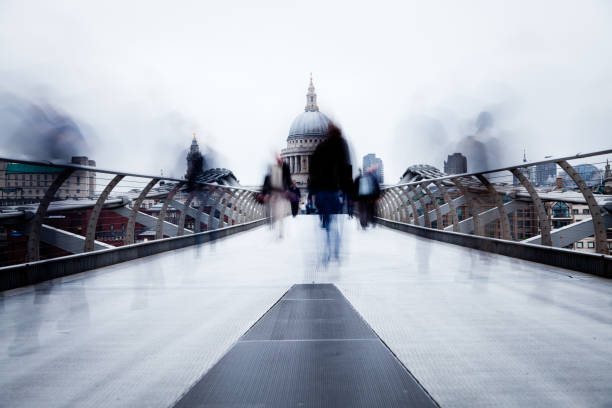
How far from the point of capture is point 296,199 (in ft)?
39.6

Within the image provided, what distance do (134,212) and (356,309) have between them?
4308 millimetres

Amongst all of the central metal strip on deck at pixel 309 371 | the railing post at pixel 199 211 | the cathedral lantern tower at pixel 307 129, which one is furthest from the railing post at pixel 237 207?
the cathedral lantern tower at pixel 307 129

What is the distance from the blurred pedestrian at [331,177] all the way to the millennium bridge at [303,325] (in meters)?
1.05

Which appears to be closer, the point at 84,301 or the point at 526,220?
the point at 84,301

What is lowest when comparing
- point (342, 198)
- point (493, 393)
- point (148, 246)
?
point (493, 393)

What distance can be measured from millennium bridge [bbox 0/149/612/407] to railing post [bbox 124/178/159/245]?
0.10 ft

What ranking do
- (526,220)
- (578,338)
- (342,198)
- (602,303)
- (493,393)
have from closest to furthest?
1. (493,393)
2. (578,338)
3. (602,303)
4. (526,220)
5. (342,198)

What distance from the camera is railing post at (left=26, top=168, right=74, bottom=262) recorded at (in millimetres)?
4586

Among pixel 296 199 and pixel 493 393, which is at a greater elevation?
pixel 296 199

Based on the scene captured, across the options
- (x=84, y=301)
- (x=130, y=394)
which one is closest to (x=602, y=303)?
(x=130, y=394)

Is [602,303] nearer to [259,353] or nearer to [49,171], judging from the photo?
[259,353]

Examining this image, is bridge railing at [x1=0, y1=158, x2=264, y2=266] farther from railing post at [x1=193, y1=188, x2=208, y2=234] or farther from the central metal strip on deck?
the central metal strip on deck

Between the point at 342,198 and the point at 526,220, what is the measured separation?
2.93 meters

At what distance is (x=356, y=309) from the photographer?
11.8ft
